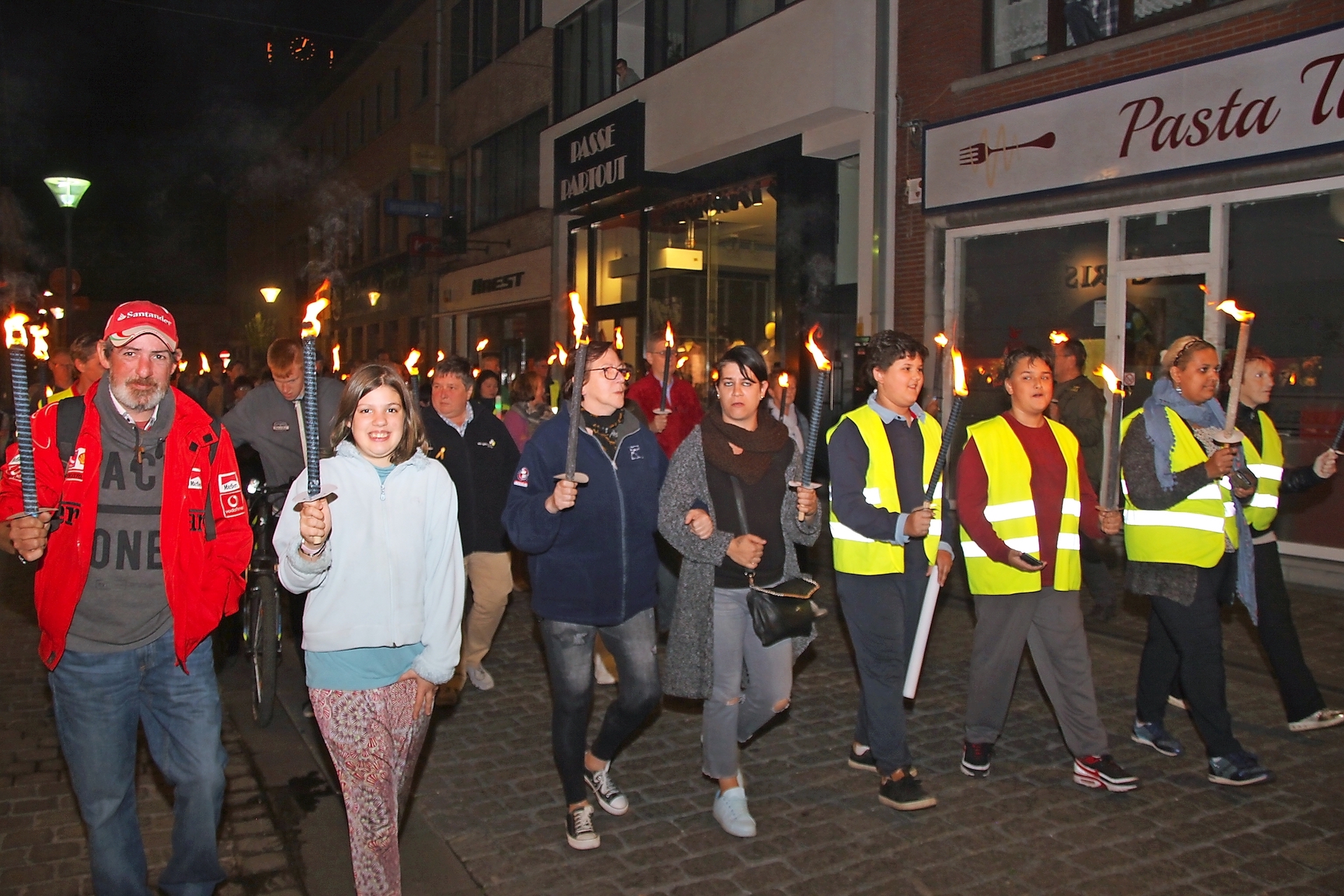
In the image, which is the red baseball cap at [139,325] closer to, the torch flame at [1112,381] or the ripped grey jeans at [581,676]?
the ripped grey jeans at [581,676]

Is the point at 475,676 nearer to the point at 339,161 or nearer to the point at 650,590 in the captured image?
the point at 650,590

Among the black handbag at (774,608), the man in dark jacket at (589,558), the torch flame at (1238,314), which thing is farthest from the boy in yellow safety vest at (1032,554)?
the man in dark jacket at (589,558)

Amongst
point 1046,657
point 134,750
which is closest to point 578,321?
point 134,750

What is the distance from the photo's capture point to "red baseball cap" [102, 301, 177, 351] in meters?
3.39

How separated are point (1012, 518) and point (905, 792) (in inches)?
50.1

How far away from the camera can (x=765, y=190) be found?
1625 cm

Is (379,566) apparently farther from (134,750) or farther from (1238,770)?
(1238,770)

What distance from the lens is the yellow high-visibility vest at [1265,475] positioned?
5.40 meters

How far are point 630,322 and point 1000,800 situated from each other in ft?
53.4

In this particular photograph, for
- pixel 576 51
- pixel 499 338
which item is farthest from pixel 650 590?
pixel 499 338

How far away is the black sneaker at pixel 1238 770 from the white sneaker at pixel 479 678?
3.91 metres

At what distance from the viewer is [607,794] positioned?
15.3ft

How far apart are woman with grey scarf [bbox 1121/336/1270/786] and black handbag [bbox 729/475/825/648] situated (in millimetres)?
1760

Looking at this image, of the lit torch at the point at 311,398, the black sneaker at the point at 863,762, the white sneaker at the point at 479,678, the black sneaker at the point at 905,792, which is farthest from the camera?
the white sneaker at the point at 479,678
